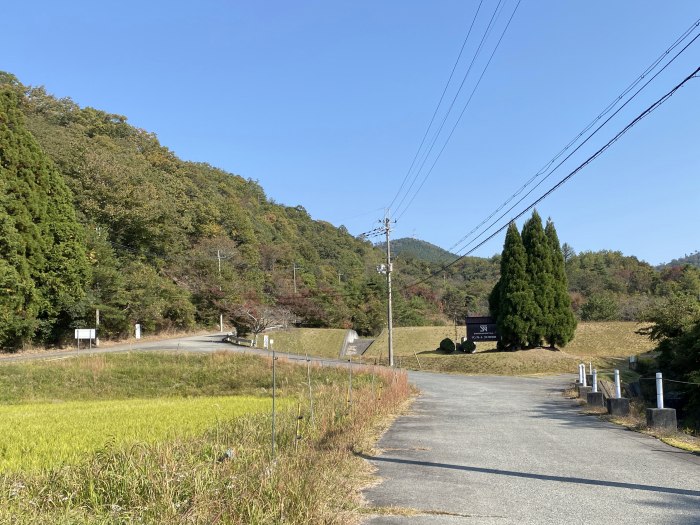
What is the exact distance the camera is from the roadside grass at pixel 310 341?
169ft

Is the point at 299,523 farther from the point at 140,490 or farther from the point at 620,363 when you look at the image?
the point at 620,363

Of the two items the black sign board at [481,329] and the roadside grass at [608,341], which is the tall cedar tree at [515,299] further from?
the roadside grass at [608,341]

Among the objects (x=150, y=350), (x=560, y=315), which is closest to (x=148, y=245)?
(x=150, y=350)

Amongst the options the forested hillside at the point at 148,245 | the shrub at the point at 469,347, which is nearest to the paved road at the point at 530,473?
the shrub at the point at 469,347

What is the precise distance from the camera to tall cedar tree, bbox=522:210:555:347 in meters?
36.7

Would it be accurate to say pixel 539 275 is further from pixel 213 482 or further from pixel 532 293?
pixel 213 482

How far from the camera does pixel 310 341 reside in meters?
54.8

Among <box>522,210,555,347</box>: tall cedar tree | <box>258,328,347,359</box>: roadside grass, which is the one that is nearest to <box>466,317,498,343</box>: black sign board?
<box>522,210,555,347</box>: tall cedar tree

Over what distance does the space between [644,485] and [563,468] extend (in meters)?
1.16

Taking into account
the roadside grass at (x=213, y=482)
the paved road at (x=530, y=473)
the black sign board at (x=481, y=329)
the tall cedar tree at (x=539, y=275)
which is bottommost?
the paved road at (x=530, y=473)

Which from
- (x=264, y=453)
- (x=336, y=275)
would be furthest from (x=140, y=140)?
(x=264, y=453)

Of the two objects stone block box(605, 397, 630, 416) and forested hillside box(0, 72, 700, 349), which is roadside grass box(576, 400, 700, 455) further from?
forested hillside box(0, 72, 700, 349)

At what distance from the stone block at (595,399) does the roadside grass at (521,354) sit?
1353cm

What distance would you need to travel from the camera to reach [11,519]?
12.7 feet
